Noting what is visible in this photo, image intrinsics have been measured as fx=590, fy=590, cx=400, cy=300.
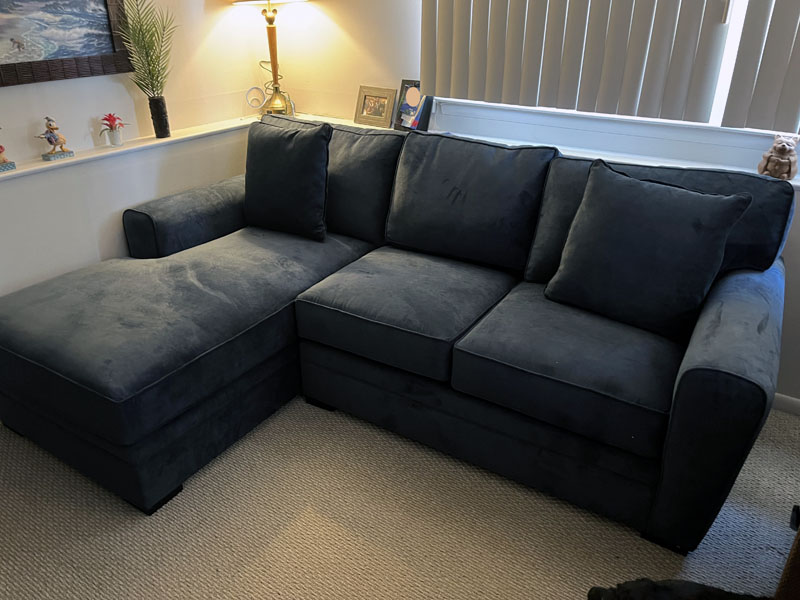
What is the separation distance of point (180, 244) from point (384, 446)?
123cm

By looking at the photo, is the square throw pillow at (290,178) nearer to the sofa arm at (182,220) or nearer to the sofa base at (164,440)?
the sofa arm at (182,220)

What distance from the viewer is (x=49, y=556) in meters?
1.71

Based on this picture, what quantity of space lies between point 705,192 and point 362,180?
1335mm

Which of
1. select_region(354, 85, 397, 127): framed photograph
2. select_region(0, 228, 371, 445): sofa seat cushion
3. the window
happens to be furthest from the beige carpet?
select_region(354, 85, 397, 127): framed photograph

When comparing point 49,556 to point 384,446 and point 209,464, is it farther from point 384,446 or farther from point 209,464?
point 384,446

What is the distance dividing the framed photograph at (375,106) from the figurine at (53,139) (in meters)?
1.36

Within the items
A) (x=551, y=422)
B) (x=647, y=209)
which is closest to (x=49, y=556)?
(x=551, y=422)

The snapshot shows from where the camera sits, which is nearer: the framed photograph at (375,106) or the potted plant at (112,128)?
the potted plant at (112,128)

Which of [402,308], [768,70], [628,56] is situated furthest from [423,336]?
[768,70]

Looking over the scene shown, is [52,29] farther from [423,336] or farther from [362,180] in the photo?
[423,336]

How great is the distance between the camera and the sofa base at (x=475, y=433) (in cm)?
171

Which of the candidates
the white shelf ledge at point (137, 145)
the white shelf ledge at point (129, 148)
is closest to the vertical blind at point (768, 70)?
the white shelf ledge at point (137, 145)

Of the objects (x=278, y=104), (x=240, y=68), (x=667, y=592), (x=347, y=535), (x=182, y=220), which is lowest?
(x=347, y=535)

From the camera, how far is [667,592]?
1193 mm
